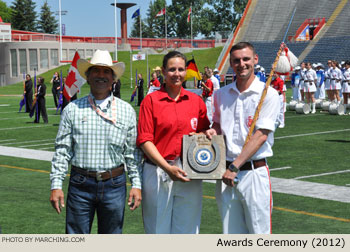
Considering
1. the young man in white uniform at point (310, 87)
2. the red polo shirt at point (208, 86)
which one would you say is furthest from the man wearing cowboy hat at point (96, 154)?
the young man in white uniform at point (310, 87)

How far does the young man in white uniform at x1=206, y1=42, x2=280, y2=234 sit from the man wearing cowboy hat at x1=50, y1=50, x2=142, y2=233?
2.29 feet

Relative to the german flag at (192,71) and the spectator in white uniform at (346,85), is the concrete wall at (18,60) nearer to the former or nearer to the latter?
the spectator in white uniform at (346,85)

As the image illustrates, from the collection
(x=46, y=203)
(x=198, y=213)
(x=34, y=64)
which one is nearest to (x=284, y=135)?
(x=46, y=203)

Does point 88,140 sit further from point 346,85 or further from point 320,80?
point 320,80

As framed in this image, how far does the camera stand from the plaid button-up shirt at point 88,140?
190 inches

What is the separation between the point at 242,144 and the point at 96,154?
1.06m

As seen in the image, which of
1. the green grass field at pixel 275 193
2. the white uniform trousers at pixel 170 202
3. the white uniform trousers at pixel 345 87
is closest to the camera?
the white uniform trousers at pixel 170 202

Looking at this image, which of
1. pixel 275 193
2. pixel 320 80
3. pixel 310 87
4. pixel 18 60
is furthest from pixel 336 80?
pixel 18 60

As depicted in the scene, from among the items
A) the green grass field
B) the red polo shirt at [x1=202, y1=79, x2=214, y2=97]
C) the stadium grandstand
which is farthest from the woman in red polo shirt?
the stadium grandstand

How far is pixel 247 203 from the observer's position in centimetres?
469

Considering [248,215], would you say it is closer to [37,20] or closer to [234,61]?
[234,61]

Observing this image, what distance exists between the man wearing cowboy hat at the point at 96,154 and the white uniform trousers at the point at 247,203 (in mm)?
675

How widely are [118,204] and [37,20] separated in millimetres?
108461

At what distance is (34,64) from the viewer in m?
69.9
